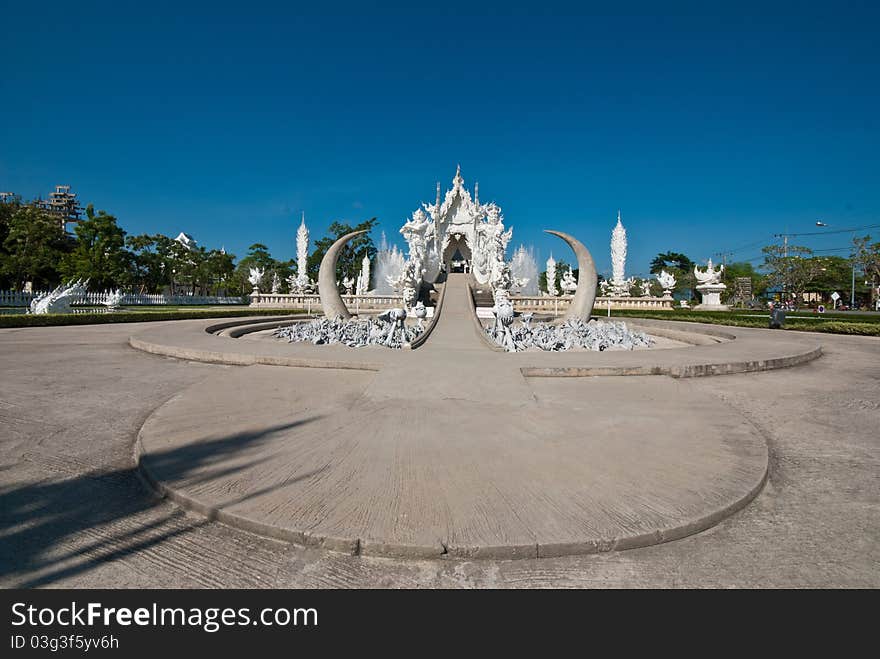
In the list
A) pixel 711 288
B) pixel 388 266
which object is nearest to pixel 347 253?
pixel 388 266

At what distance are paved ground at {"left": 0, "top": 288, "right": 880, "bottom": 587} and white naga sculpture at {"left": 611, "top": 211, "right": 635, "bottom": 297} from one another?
111 feet

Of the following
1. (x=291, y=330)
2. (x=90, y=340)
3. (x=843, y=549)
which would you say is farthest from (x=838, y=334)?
(x=90, y=340)

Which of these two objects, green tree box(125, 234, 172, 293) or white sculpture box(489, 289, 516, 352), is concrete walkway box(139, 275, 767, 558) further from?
green tree box(125, 234, 172, 293)

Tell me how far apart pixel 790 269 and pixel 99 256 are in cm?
6824

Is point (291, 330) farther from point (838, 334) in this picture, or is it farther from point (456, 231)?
point (456, 231)

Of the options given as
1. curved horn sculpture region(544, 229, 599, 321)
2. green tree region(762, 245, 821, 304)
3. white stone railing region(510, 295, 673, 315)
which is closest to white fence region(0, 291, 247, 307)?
white stone railing region(510, 295, 673, 315)

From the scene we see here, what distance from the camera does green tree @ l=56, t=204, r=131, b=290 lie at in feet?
120

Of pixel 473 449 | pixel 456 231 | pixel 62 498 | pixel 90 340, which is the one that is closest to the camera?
pixel 62 498

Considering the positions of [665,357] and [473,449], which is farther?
[665,357]

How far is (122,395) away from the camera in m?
6.18

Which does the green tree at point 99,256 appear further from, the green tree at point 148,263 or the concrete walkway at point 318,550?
the concrete walkway at point 318,550

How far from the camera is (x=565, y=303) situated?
2775 centimetres

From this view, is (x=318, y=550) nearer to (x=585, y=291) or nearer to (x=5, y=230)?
(x=585, y=291)
